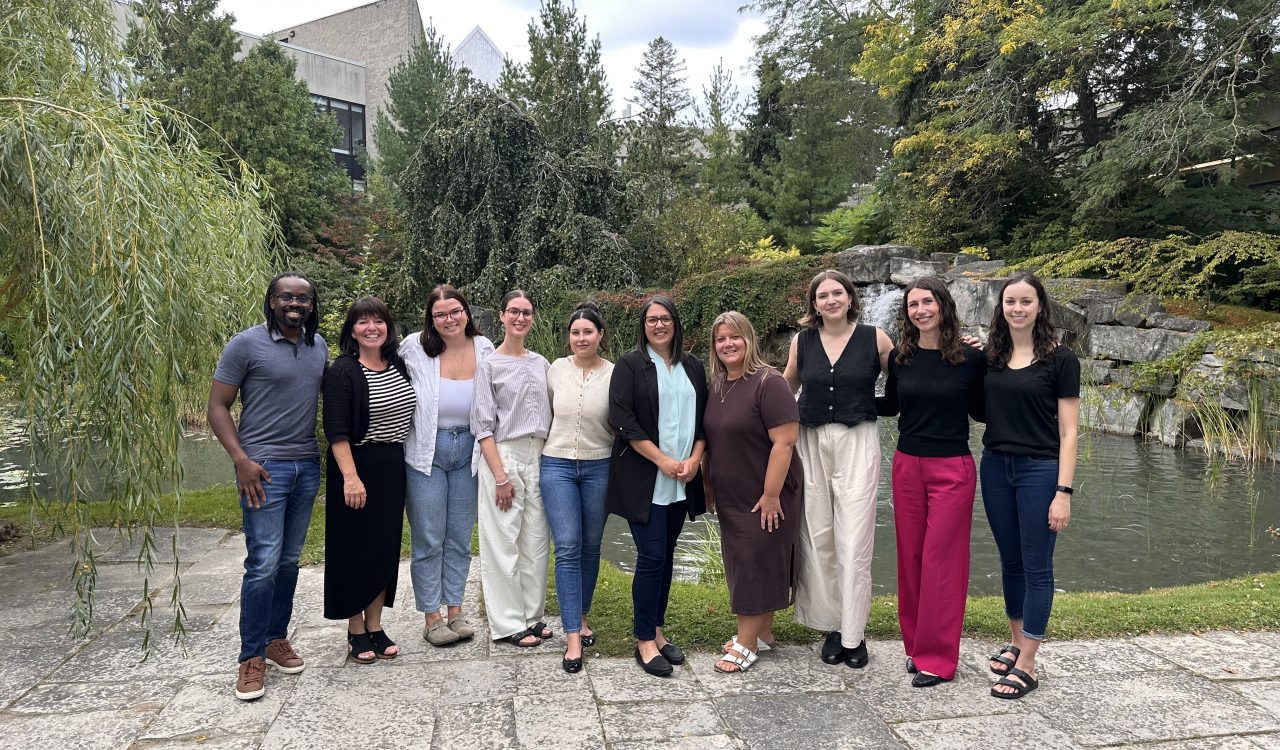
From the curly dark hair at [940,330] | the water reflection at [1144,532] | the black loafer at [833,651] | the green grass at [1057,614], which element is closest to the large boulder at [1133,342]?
the water reflection at [1144,532]

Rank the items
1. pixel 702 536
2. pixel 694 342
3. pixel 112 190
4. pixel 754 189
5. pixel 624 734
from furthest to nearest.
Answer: pixel 754 189, pixel 694 342, pixel 702 536, pixel 112 190, pixel 624 734

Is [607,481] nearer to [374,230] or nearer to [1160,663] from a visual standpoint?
A: [1160,663]

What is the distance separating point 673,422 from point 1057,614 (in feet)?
8.03

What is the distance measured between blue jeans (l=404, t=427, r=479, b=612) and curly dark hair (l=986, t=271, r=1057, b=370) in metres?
2.39

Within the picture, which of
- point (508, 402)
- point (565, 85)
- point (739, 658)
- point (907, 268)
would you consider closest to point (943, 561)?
point (739, 658)

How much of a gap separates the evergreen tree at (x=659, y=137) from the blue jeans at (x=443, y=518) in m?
14.4

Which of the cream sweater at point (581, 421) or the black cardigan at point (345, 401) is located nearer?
the black cardigan at point (345, 401)

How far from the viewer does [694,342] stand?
16500mm

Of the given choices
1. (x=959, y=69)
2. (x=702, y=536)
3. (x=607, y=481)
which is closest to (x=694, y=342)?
(x=959, y=69)

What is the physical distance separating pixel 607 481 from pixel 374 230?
Result: 1946 cm

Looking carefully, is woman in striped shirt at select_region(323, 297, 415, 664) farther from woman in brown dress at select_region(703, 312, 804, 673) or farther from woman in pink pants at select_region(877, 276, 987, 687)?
woman in pink pants at select_region(877, 276, 987, 687)

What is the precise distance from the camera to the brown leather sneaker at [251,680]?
3219mm

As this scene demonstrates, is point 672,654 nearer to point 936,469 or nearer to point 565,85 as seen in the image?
point 936,469

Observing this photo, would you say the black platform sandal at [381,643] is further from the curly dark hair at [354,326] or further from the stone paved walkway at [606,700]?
the curly dark hair at [354,326]
